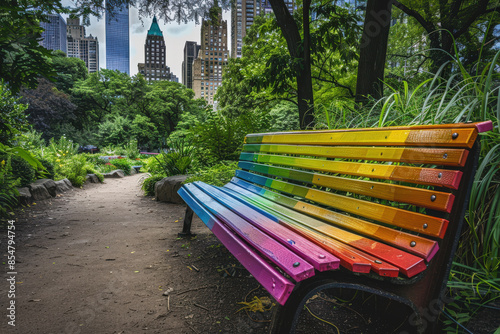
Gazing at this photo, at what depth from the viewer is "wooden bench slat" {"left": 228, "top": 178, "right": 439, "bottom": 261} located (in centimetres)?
102

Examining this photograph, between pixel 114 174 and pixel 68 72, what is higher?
pixel 68 72

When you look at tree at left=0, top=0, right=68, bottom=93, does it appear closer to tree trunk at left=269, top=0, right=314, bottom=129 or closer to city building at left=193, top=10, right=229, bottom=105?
tree trunk at left=269, top=0, right=314, bottom=129

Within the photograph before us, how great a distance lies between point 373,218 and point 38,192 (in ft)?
18.7

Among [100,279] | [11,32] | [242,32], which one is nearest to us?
[100,279]

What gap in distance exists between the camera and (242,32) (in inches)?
792

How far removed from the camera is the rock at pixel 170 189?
5.01m

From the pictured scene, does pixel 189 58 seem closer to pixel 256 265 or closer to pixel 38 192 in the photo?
pixel 38 192

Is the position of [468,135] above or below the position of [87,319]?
above

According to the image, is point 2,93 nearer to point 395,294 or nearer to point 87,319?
point 87,319

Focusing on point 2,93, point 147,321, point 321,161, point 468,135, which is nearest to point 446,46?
point 321,161

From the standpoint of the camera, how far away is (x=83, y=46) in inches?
3098

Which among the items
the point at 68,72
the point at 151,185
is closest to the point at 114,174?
the point at 151,185

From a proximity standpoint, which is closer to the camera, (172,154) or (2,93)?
(2,93)

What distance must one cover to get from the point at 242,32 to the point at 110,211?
61.4 ft
